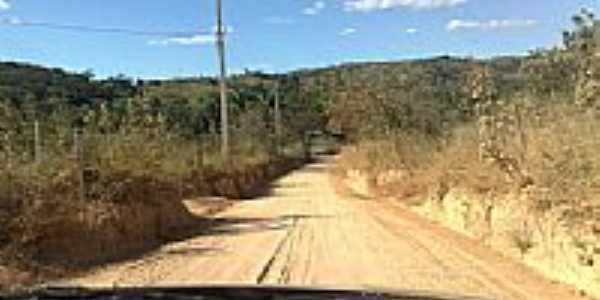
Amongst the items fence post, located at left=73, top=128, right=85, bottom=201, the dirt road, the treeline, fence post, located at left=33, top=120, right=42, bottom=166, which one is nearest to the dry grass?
the treeline

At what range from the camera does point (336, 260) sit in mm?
19078

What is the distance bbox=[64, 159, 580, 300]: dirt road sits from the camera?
1593 cm

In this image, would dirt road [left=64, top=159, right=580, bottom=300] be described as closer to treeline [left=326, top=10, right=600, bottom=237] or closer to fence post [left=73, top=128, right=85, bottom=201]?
treeline [left=326, top=10, right=600, bottom=237]

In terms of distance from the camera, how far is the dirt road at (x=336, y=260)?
1593 cm

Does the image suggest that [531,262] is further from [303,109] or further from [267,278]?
[303,109]

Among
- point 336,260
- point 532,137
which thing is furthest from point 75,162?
point 532,137

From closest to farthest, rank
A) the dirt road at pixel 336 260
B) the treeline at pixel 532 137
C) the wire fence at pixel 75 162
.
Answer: the dirt road at pixel 336 260 < the treeline at pixel 532 137 < the wire fence at pixel 75 162

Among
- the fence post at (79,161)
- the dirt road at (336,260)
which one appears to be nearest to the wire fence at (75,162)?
the fence post at (79,161)

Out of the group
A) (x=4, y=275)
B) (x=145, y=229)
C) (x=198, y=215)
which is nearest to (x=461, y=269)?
(x=4, y=275)

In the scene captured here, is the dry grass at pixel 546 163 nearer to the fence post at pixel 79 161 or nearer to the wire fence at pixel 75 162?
the wire fence at pixel 75 162

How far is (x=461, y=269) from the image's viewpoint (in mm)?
17875

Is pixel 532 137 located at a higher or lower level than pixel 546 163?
higher

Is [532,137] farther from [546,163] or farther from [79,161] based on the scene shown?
[79,161]

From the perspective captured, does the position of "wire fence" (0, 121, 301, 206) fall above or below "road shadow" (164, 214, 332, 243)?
above
